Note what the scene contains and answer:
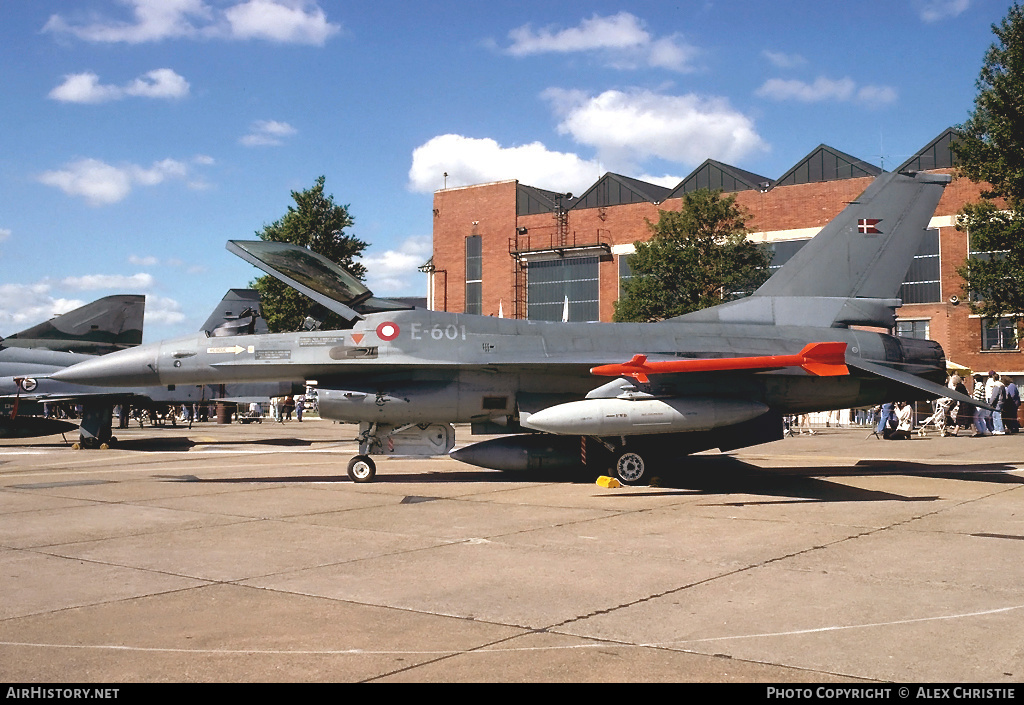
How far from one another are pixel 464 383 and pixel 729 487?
425 centimetres

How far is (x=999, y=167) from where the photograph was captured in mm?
25984

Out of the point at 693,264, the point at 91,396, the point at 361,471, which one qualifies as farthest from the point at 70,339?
the point at 693,264

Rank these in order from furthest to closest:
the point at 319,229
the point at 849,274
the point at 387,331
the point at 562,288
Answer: the point at 562,288 < the point at 319,229 < the point at 849,274 < the point at 387,331

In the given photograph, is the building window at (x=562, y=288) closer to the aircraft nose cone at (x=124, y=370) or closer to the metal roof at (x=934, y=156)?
the metal roof at (x=934, y=156)

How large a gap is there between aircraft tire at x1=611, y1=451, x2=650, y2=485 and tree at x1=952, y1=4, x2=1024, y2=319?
19759mm

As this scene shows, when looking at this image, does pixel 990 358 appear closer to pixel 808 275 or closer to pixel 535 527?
pixel 808 275

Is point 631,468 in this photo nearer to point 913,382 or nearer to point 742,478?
point 742,478

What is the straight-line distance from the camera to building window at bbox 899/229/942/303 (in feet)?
149

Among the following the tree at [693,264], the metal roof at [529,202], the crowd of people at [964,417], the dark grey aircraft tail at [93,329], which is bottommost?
the crowd of people at [964,417]

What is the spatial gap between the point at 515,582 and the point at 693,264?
33726 mm

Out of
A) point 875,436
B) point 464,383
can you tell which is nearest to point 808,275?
point 464,383

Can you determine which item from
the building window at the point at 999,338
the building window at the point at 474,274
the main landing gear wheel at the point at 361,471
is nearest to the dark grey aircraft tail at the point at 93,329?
the main landing gear wheel at the point at 361,471

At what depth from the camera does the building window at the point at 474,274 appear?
194ft

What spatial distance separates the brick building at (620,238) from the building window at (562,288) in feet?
0.23
